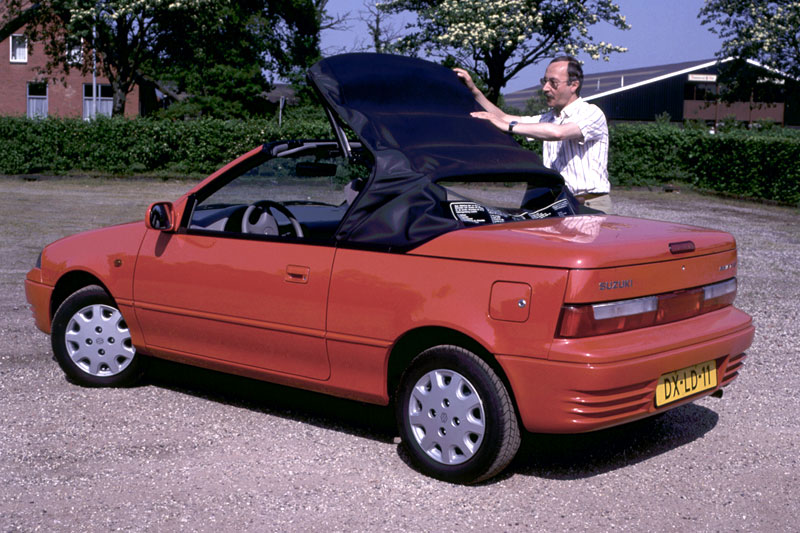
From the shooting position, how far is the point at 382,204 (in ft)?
15.2

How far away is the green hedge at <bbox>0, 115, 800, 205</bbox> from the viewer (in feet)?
92.1

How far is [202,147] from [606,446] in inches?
1009

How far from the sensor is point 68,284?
234 inches

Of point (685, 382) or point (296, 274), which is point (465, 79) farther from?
point (685, 382)

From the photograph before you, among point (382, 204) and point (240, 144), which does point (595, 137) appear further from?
point (240, 144)

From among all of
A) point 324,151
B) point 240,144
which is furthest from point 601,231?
point 240,144

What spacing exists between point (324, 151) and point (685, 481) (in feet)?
8.47

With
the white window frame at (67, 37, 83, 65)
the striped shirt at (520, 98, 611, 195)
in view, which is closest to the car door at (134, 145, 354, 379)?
the striped shirt at (520, 98, 611, 195)

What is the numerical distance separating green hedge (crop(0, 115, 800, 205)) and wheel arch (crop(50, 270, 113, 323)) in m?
22.6

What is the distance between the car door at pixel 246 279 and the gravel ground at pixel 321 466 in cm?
44

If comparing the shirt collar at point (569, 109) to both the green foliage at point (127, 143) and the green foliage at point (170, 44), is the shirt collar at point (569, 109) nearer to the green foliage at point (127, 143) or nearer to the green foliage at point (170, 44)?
the green foliage at point (127, 143)

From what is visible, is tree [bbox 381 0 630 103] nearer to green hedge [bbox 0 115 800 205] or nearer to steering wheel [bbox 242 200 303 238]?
green hedge [bbox 0 115 800 205]

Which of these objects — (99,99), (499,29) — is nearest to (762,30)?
(499,29)

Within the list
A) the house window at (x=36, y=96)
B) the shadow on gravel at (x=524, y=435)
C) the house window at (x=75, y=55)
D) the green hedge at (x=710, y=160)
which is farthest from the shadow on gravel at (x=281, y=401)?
the house window at (x=36, y=96)
